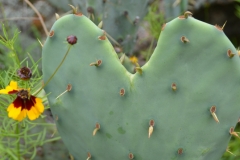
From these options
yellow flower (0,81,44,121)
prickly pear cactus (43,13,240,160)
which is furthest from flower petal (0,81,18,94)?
prickly pear cactus (43,13,240,160)

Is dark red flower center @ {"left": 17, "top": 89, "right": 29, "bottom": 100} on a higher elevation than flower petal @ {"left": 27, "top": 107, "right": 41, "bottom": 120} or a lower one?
higher

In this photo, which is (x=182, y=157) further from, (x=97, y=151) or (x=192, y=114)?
(x=97, y=151)

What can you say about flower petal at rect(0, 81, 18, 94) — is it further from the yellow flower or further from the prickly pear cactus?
the prickly pear cactus

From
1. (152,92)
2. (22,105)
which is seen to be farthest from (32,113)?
(152,92)

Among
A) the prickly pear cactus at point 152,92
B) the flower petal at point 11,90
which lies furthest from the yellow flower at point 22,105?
the prickly pear cactus at point 152,92

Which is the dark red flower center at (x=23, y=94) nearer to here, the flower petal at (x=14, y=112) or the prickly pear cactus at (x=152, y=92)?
the flower petal at (x=14, y=112)

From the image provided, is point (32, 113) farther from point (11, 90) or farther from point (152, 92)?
point (152, 92)

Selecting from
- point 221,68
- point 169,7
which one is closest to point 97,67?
point 221,68
